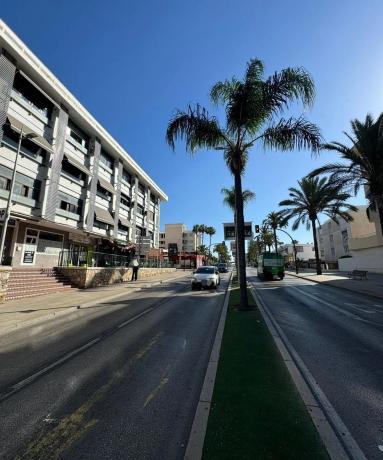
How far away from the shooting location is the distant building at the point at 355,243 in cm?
3565

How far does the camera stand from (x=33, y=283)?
54.3 feet

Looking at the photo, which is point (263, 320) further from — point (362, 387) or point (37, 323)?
point (37, 323)

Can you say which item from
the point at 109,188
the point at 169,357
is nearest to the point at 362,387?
the point at 169,357

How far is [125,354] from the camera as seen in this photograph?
6.16 m

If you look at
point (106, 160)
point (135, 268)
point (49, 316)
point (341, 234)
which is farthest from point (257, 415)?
point (341, 234)

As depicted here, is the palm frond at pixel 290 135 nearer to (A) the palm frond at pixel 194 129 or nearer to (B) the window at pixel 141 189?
(A) the palm frond at pixel 194 129

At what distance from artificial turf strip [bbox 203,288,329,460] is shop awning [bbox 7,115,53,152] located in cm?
1836

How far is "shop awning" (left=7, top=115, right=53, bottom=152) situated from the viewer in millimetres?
19181

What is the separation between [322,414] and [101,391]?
10.4 ft

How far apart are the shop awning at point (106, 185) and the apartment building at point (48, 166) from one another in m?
0.11

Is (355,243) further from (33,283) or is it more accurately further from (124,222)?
(33,283)

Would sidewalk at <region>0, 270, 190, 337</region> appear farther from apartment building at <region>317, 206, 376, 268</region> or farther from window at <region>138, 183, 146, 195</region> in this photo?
apartment building at <region>317, 206, 376, 268</region>

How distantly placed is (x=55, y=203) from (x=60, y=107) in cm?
869

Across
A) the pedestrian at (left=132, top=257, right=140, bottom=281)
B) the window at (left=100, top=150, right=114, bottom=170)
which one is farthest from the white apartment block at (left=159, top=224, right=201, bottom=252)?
the pedestrian at (left=132, top=257, right=140, bottom=281)
